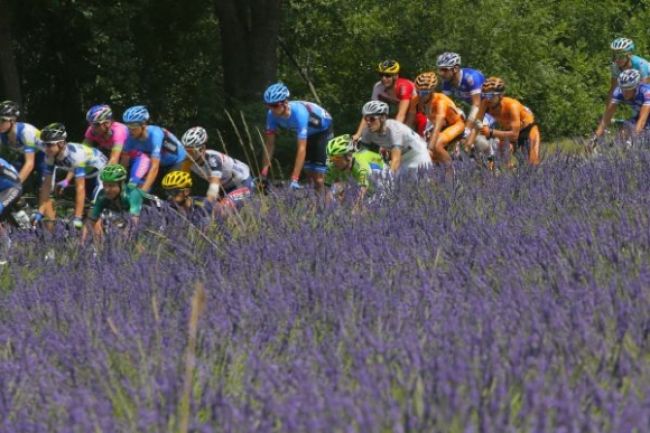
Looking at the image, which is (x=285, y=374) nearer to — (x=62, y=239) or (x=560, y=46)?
(x=62, y=239)

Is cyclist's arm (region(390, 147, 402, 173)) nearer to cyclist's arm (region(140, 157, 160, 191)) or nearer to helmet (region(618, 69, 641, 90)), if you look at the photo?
cyclist's arm (region(140, 157, 160, 191))

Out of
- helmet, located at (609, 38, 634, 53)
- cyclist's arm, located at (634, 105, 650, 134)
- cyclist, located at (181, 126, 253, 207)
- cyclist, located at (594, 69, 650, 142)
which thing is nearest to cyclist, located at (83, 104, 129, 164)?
cyclist, located at (181, 126, 253, 207)

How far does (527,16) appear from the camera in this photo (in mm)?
22031

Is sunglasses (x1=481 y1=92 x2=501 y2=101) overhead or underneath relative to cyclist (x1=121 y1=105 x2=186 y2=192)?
overhead

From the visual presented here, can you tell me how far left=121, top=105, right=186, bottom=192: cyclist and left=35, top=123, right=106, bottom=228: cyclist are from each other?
337 mm

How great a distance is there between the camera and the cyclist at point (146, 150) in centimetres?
1159

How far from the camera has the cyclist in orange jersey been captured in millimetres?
13125

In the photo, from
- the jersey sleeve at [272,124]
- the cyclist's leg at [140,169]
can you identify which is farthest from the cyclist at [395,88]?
the cyclist's leg at [140,169]

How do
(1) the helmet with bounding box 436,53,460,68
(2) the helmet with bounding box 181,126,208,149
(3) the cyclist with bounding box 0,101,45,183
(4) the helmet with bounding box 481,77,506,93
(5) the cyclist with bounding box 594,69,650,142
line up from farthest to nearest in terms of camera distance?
(1) the helmet with bounding box 436,53,460,68, (4) the helmet with bounding box 481,77,506,93, (5) the cyclist with bounding box 594,69,650,142, (3) the cyclist with bounding box 0,101,45,183, (2) the helmet with bounding box 181,126,208,149

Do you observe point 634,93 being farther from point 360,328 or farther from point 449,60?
point 360,328

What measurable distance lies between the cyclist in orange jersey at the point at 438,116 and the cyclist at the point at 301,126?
1136 millimetres

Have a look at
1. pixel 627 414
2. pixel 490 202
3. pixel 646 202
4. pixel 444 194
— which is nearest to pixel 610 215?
pixel 646 202

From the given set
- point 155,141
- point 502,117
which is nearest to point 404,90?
point 502,117

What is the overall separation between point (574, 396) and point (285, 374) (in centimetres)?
92
